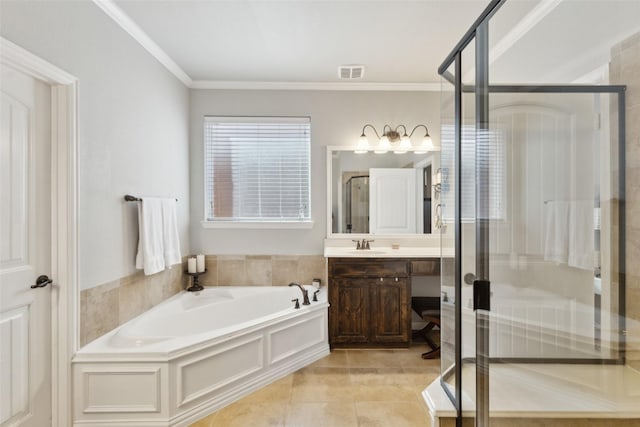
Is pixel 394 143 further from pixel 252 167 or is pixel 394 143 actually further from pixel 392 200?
pixel 252 167

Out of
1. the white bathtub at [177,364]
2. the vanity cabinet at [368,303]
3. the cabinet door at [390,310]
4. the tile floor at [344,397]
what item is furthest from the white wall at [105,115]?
the cabinet door at [390,310]

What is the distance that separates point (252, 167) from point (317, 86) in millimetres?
1096

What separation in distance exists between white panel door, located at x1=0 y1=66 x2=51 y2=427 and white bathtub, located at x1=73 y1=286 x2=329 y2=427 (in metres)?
0.21

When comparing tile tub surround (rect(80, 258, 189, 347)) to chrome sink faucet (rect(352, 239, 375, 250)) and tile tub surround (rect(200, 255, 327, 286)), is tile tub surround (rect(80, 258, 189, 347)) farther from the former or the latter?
A: chrome sink faucet (rect(352, 239, 375, 250))

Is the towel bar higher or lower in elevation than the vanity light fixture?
lower

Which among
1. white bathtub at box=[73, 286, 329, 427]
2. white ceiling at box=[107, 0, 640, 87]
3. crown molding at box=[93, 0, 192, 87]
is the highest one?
white ceiling at box=[107, 0, 640, 87]

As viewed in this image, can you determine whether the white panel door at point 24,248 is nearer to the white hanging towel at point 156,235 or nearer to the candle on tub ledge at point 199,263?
the white hanging towel at point 156,235

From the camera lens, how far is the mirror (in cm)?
354

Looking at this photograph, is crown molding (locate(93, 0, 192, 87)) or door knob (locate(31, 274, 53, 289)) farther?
crown molding (locate(93, 0, 192, 87))

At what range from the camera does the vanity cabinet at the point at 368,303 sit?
3033mm

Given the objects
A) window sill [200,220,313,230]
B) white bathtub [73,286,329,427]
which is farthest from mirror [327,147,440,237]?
white bathtub [73,286,329,427]

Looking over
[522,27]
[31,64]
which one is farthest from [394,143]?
[31,64]

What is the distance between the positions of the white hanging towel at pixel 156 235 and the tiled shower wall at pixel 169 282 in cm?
16

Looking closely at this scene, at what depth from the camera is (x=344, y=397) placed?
2.29m
